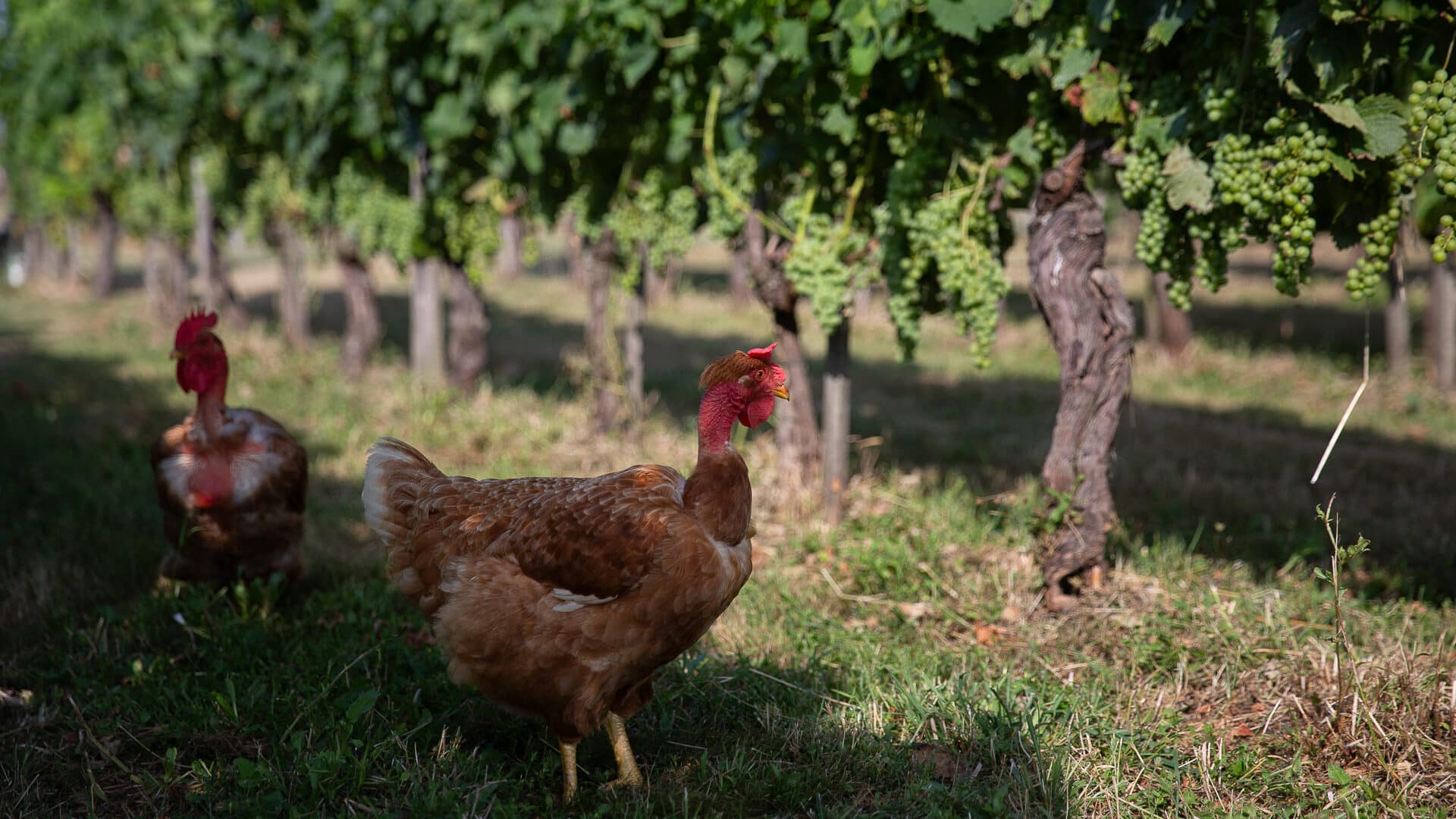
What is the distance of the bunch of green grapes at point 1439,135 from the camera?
3.21 metres

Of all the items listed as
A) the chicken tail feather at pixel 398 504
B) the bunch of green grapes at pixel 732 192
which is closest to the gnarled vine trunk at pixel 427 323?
the bunch of green grapes at pixel 732 192

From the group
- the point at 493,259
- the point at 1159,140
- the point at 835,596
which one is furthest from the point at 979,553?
the point at 493,259

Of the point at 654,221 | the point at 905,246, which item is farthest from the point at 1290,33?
the point at 654,221

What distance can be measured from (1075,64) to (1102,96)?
18cm

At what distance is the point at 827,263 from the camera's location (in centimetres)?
559

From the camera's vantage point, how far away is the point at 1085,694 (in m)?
3.78

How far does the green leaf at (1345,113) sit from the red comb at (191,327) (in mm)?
4694

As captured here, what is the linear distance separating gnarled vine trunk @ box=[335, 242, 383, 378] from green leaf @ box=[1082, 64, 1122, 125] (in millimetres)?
8420

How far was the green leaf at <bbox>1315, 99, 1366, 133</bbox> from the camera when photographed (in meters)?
3.56

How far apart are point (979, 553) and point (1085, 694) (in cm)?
152

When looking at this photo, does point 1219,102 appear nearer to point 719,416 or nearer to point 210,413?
point 719,416

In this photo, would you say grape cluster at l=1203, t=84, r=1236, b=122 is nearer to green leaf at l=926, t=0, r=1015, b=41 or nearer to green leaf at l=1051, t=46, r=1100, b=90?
green leaf at l=1051, t=46, r=1100, b=90

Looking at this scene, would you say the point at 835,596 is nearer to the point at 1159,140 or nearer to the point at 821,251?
the point at 821,251

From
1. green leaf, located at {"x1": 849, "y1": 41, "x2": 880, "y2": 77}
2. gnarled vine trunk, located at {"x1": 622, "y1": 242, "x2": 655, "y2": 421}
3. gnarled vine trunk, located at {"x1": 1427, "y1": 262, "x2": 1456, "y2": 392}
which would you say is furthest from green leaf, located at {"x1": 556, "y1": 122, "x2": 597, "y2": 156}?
gnarled vine trunk, located at {"x1": 1427, "y1": 262, "x2": 1456, "y2": 392}
